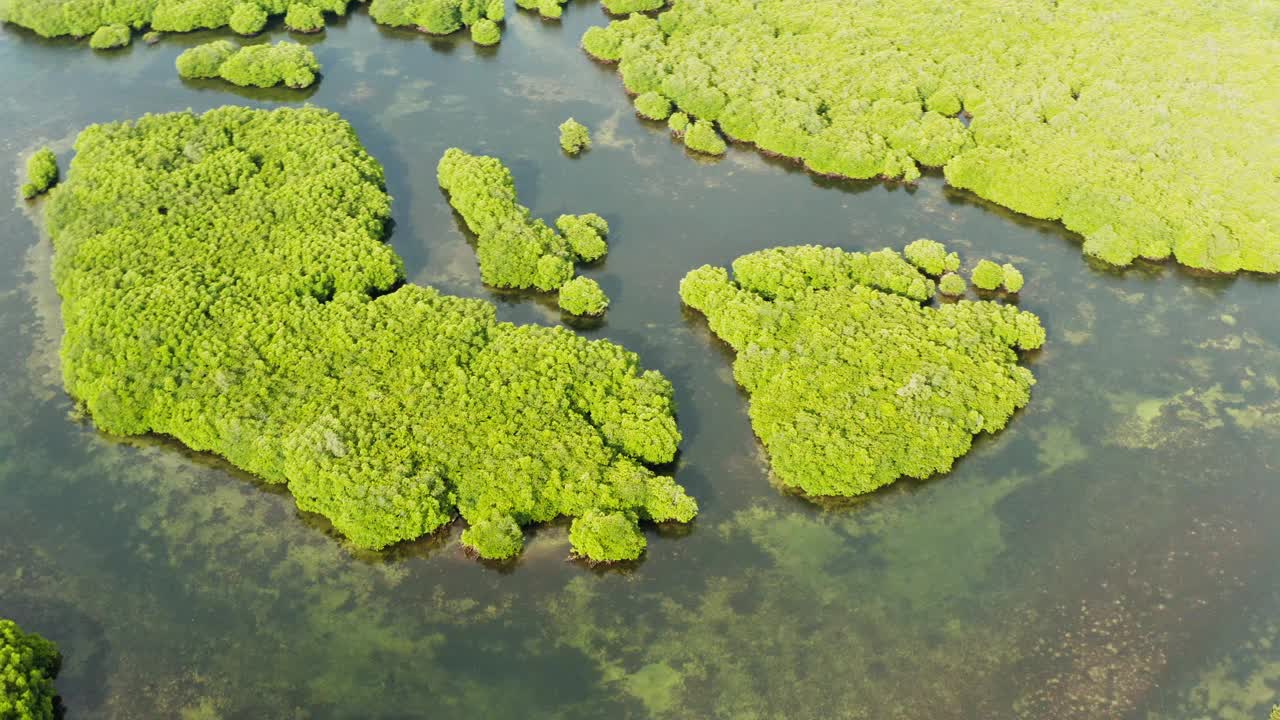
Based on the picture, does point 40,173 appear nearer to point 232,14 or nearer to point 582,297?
point 232,14

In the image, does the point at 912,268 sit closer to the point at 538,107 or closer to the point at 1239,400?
the point at 1239,400

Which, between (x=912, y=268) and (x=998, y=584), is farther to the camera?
(x=912, y=268)

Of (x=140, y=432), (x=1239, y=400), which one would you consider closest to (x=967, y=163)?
(x=1239, y=400)

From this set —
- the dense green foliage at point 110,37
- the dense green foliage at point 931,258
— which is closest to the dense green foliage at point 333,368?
the dense green foliage at point 931,258

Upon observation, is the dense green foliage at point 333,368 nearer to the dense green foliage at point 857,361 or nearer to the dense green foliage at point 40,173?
the dense green foliage at point 40,173

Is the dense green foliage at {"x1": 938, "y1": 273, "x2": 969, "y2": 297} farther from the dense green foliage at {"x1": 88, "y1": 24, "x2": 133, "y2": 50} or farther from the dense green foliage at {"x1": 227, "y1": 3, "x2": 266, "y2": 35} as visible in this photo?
the dense green foliage at {"x1": 88, "y1": 24, "x2": 133, "y2": 50}

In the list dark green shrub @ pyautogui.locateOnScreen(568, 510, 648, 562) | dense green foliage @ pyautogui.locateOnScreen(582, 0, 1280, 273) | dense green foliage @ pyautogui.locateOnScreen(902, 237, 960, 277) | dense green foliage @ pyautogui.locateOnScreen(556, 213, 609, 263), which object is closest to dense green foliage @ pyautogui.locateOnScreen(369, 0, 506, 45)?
dense green foliage @ pyautogui.locateOnScreen(582, 0, 1280, 273)

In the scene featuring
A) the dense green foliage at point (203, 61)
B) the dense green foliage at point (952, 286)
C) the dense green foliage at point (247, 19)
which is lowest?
the dense green foliage at point (203, 61)
